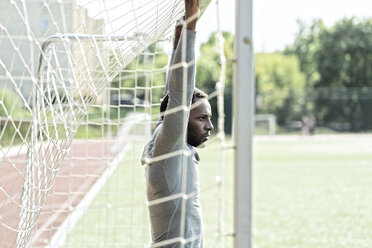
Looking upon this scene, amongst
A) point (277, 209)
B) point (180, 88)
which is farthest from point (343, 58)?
point (180, 88)

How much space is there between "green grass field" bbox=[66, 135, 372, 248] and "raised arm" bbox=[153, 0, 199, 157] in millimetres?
164

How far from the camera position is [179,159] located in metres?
2.42

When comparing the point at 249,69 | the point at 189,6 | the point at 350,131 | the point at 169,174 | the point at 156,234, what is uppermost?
the point at 189,6

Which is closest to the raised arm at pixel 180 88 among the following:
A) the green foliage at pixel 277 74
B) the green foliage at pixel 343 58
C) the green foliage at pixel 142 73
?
the green foliage at pixel 142 73

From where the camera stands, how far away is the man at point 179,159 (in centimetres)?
225

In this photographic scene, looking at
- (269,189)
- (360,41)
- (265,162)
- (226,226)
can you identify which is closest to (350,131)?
(360,41)

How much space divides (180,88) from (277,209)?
6.41 m

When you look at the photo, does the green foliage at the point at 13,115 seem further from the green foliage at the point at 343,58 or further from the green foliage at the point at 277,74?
the green foliage at the point at 343,58

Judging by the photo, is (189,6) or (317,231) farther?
(317,231)

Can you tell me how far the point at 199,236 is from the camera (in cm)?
234

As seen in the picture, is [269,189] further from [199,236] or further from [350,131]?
[350,131]

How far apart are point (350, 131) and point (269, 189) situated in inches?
1027

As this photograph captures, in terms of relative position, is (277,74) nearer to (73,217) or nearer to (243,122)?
(73,217)

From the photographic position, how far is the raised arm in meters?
A: 2.23
